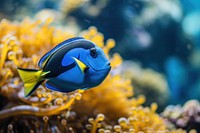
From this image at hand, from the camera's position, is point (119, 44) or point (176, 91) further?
point (176, 91)

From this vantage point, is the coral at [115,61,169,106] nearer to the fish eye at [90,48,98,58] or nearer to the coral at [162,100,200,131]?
the coral at [162,100,200,131]

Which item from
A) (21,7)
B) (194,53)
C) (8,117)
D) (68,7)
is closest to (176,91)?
(194,53)

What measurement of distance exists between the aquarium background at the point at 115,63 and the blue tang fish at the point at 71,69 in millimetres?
586

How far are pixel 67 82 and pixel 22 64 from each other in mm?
961

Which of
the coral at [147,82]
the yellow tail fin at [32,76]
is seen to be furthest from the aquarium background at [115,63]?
the yellow tail fin at [32,76]

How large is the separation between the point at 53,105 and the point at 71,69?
0.82 m

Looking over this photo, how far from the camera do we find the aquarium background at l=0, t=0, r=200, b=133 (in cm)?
182

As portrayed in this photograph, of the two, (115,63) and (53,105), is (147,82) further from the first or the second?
(53,105)

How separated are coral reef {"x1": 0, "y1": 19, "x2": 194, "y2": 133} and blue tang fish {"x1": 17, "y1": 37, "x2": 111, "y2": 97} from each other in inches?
22.6

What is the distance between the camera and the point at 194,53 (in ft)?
15.8

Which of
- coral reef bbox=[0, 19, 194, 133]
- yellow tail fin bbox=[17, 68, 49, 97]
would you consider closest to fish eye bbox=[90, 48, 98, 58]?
yellow tail fin bbox=[17, 68, 49, 97]

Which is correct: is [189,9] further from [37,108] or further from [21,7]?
[37,108]

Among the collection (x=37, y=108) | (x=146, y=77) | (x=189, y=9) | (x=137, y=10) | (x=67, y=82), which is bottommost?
(x=67, y=82)

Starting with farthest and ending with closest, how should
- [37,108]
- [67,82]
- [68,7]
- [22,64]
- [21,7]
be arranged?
[21,7] → [68,7] → [22,64] → [37,108] → [67,82]
